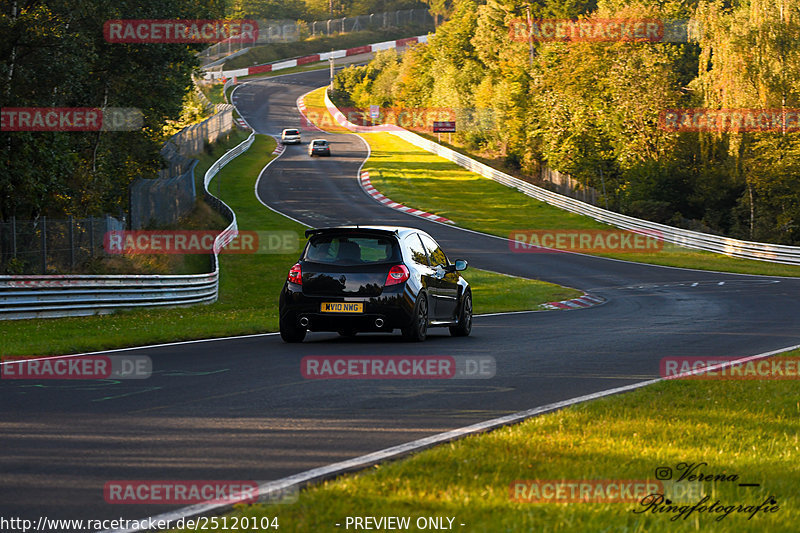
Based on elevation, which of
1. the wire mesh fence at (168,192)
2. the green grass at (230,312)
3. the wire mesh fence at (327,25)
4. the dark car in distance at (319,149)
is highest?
the wire mesh fence at (327,25)

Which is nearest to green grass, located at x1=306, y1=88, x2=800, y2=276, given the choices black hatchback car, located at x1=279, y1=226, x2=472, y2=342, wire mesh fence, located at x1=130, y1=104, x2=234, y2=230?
wire mesh fence, located at x1=130, y1=104, x2=234, y2=230

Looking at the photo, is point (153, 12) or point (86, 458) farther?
point (153, 12)

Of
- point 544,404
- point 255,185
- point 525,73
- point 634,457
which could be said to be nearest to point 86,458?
point 634,457

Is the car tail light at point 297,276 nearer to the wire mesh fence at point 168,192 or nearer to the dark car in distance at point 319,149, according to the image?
the wire mesh fence at point 168,192

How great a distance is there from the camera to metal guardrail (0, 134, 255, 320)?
60.7ft

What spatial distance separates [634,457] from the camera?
628cm

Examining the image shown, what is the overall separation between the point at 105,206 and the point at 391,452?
28.6m

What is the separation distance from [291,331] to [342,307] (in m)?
1.00

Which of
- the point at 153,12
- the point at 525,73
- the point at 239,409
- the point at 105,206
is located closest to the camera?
the point at 239,409

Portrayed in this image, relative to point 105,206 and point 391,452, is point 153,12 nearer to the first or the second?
point 105,206

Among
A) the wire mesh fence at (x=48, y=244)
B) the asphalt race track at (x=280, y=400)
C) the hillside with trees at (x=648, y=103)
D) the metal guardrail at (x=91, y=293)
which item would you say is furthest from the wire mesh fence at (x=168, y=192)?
the hillside with trees at (x=648, y=103)

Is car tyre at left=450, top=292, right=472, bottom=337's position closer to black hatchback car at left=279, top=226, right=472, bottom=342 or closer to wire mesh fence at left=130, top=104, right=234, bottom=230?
black hatchback car at left=279, top=226, right=472, bottom=342

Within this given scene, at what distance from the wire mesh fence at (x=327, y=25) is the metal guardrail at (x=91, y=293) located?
11119 centimetres

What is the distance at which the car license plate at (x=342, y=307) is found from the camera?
1330cm
